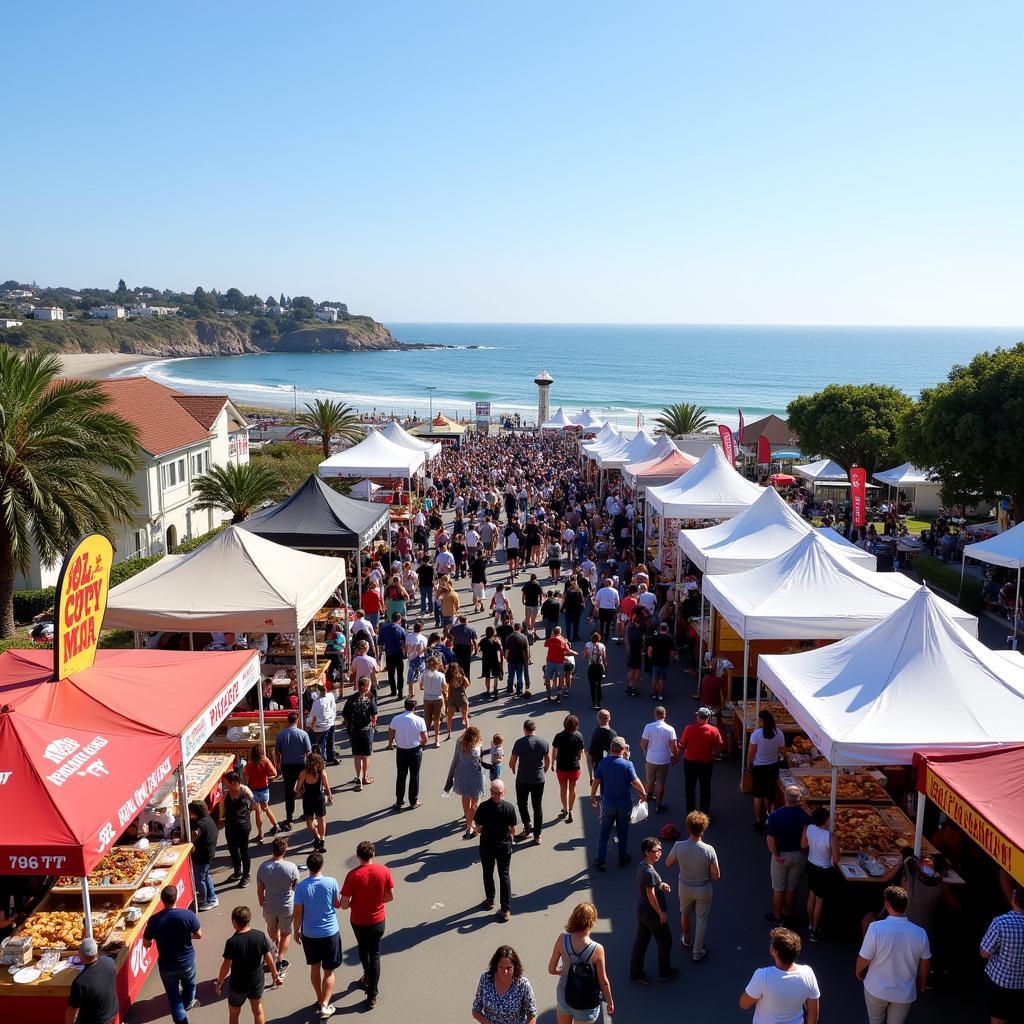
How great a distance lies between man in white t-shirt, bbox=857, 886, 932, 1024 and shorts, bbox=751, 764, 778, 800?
321 cm

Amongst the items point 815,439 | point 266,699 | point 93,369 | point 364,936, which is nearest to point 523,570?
point 266,699

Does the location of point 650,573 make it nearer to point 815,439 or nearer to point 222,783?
point 222,783

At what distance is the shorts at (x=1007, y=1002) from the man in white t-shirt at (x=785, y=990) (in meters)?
1.36

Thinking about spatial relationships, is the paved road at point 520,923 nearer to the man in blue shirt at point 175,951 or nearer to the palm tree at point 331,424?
the man in blue shirt at point 175,951

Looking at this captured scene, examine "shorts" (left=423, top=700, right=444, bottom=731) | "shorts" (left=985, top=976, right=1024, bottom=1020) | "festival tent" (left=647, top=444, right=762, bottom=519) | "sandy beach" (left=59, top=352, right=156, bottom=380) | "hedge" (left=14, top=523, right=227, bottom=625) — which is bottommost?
"hedge" (left=14, top=523, right=227, bottom=625)

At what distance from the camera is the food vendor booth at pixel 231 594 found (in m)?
10.9

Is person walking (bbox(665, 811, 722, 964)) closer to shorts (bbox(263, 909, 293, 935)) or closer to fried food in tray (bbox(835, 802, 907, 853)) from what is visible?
fried food in tray (bbox(835, 802, 907, 853))

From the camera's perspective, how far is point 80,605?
25.5ft

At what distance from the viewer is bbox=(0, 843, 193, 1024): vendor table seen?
19.8ft

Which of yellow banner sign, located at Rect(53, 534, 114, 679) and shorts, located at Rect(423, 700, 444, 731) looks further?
shorts, located at Rect(423, 700, 444, 731)

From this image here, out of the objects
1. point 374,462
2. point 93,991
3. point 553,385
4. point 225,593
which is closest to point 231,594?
point 225,593

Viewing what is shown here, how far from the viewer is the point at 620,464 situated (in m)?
25.5

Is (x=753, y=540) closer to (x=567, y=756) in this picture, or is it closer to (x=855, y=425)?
(x=567, y=756)

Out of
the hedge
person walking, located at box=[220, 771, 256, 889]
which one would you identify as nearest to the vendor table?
person walking, located at box=[220, 771, 256, 889]
